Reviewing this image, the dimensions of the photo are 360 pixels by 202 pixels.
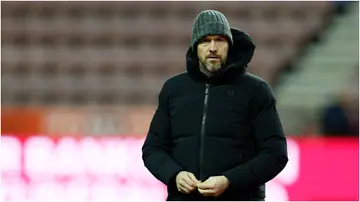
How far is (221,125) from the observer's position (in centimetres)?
202

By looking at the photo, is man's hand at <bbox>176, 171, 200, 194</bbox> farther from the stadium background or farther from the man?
the stadium background

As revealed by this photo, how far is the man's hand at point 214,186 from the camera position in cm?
197

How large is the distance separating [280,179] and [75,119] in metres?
2.41

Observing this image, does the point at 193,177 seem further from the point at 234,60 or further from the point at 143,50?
the point at 143,50

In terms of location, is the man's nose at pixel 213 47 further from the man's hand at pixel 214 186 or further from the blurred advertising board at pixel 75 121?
the blurred advertising board at pixel 75 121

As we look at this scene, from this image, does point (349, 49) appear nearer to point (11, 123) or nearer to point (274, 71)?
point (274, 71)

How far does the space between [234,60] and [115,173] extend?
174 inches

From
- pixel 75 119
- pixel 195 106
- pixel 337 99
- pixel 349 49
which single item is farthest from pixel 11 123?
pixel 195 106

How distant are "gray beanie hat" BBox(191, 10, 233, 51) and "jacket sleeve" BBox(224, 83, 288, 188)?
14 cm

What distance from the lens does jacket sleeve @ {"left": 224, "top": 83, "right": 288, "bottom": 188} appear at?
6.59ft

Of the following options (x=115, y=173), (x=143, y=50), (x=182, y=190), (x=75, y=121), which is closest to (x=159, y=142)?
(x=182, y=190)

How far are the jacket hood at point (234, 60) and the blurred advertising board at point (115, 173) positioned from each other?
13.6 feet

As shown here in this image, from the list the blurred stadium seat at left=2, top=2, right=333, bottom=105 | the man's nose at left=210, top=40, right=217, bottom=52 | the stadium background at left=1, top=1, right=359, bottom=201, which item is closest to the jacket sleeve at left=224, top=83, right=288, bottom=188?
the man's nose at left=210, top=40, right=217, bottom=52

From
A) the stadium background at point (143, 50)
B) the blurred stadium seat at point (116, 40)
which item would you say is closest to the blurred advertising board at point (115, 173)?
the stadium background at point (143, 50)
